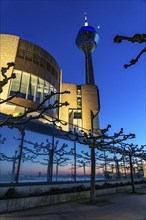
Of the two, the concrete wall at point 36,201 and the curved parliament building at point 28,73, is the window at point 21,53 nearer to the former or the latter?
the curved parliament building at point 28,73

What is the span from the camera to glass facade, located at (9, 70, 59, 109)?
989 inches

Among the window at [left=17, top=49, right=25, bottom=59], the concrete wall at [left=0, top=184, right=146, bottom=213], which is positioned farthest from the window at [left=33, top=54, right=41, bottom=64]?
the concrete wall at [left=0, top=184, right=146, bottom=213]

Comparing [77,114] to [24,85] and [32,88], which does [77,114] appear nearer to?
[32,88]

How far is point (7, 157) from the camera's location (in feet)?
36.1

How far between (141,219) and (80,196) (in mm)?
6221

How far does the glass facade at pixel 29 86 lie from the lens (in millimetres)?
25125

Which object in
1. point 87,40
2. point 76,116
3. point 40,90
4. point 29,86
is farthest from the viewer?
point 87,40

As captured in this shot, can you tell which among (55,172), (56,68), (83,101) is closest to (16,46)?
(56,68)

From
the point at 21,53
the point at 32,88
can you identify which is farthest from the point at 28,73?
the point at 21,53

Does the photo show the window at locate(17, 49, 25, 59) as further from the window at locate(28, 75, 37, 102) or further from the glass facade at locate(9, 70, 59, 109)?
the window at locate(28, 75, 37, 102)

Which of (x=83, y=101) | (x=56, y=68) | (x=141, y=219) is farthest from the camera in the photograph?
(x=83, y=101)

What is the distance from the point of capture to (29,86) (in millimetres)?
26578

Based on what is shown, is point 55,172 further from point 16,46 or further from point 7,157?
point 16,46

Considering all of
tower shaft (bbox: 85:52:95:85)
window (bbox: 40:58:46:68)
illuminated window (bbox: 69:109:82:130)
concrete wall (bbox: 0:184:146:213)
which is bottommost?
concrete wall (bbox: 0:184:146:213)
